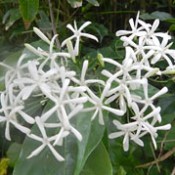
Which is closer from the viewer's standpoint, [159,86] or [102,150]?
[102,150]

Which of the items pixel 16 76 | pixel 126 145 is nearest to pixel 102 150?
pixel 126 145

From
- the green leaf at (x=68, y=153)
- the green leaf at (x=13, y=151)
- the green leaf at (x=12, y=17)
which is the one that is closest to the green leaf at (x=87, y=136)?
the green leaf at (x=68, y=153)

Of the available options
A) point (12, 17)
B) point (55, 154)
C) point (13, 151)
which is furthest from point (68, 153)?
point (12, 17)

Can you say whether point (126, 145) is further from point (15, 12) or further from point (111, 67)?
point (15, 12)

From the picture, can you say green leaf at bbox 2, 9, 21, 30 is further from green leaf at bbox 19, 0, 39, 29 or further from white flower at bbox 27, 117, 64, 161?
white flower at bbox 27, 117, 64, 161

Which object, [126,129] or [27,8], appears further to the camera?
[27,8]

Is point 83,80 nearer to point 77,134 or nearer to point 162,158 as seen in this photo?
point 77,134
